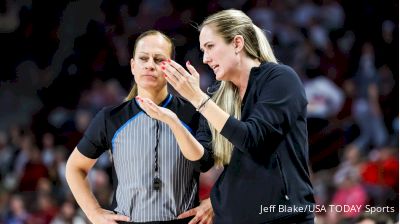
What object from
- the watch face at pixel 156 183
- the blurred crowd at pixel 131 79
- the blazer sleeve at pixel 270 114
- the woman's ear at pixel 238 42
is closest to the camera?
the blazer sleeve at pixel 270 114

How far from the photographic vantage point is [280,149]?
2.17 metres

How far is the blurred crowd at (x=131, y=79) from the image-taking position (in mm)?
5945

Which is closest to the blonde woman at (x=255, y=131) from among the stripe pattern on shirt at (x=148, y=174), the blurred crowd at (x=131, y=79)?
the stripe pattern on shirt at (x=148, y=174)

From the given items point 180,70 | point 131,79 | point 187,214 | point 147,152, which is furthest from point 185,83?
point 131,79

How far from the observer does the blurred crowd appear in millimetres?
5945

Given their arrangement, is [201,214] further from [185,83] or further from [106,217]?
[185,83]

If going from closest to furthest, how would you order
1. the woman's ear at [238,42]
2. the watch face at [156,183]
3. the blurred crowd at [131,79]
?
the woman's ear at [238,42] → the watch face at [156,183] → the blurred crowd at [131,79]

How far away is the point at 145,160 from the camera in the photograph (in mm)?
2553

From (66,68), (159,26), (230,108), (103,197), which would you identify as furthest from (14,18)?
(230,108)

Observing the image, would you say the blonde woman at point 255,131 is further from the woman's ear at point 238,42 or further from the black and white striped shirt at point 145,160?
the black and white striped shirt at point 145,160

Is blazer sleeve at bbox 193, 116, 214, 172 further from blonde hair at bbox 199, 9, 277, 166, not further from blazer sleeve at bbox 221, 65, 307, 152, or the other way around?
blazer sleeve at bbox 221, 65, 307, 152

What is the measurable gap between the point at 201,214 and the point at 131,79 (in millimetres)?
4513

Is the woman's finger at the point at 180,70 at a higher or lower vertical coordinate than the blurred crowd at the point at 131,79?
higher

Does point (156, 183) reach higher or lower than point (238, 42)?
lower
